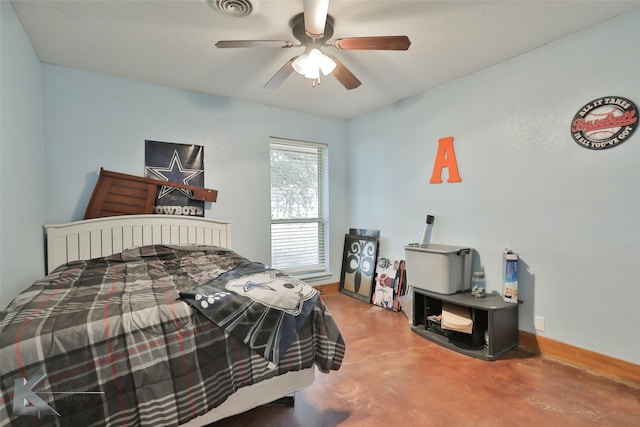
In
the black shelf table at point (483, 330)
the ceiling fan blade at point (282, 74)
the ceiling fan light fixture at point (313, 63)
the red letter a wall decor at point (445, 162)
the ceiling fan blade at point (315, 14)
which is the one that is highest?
the ceiling fan blade at point (315, 14)

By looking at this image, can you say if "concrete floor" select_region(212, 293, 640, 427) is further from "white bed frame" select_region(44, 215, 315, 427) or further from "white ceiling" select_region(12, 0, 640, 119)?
"white ceiling" select_region(12, 0, 640, 119)

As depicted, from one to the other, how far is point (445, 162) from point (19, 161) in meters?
3.42

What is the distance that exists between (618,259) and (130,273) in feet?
10.8

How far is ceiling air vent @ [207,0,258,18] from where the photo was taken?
5.86 ft

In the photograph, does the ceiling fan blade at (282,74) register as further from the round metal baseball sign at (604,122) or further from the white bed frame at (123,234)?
the round metal baseball sign at (604,122)

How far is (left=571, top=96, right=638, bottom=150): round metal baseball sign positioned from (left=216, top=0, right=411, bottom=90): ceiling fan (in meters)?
1.47

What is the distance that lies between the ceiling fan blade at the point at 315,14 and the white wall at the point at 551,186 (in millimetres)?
1813

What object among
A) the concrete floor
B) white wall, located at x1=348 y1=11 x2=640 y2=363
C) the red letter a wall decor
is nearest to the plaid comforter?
the concrete floor

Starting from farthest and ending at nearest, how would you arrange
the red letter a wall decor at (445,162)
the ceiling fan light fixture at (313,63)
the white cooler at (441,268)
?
the red letter a wall decor at (445,162) → the white cooler at (441,268) → the ceiling fan light fixture at (313,63)

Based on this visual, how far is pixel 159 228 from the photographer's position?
291cm

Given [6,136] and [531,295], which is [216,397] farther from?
[531,295]

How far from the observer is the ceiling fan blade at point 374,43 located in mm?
1730

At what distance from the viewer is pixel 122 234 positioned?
8.96ft

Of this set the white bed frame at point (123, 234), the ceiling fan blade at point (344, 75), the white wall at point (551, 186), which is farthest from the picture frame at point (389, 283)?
the ceiling fan blade at point (344, 75)
